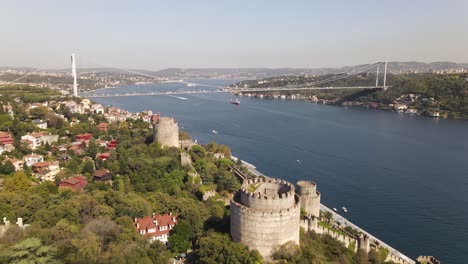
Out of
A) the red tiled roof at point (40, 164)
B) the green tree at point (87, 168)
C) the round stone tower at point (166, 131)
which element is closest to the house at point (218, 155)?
the round stone tower at point (166, 131)

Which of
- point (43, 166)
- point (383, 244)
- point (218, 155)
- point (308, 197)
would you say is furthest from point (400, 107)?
point (43, 166)

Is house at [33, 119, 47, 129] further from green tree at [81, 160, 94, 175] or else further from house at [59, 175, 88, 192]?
house at [59, 175, 88, 192]

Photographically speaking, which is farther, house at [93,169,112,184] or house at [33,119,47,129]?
house at [33,119,47,129]

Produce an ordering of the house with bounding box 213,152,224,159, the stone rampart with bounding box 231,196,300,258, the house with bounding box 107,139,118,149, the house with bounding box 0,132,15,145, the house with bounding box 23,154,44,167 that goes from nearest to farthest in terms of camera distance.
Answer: the stone rampart with bounding box 231,196,300,258, the house with bounding box 23,154,44,167, the house with bounding box 0,132,15,145, the house with bounding box 107,139,118,149, the house with bounding box 213,152,224,159

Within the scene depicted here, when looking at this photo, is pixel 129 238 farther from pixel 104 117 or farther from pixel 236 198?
pixel 104 117

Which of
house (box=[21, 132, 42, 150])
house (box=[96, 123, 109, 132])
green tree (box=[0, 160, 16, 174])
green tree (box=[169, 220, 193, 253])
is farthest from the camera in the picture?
house (box=[96, 123, 109, 132])

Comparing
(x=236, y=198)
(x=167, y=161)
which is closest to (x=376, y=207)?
(x=167, y=161)

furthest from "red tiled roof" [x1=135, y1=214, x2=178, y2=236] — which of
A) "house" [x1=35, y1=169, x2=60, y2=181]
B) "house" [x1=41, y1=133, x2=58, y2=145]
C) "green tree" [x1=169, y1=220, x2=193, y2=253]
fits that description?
"house" [x1=41, y1=133, x2=58, y2=145]

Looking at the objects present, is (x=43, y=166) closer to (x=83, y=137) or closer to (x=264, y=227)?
(x=83, y=137)
